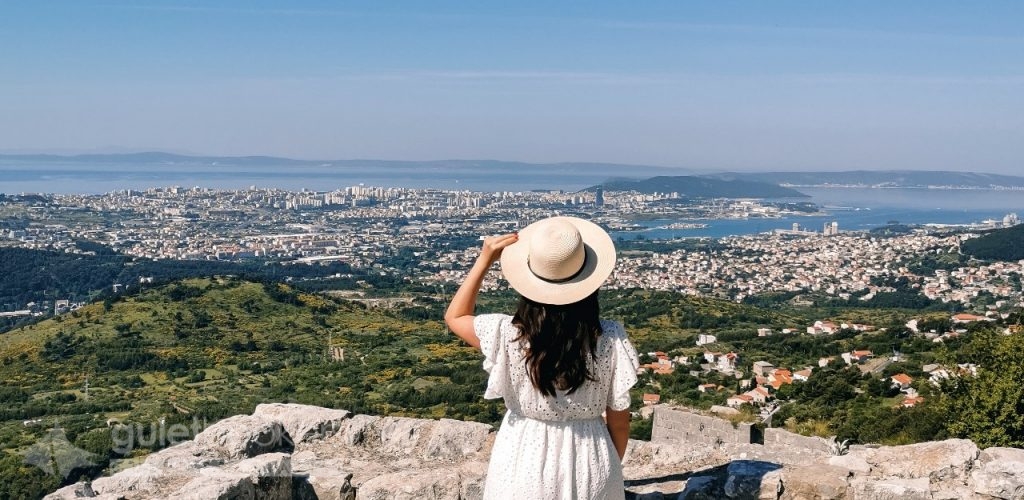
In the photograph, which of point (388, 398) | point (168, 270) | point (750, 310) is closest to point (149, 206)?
point (168, 270)

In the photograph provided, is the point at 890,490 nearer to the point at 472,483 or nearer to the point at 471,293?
the point at 472,483

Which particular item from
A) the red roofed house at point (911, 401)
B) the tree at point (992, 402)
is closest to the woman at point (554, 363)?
the tree at point (992, 402)

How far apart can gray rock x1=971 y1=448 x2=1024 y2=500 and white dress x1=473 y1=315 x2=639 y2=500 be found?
9.80ft

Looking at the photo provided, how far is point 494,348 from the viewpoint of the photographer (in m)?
3.42

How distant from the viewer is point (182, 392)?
2822cm

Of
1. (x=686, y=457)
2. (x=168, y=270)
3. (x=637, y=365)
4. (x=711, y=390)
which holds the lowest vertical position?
(x=168, y=270)

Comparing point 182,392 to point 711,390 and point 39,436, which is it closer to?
point 39,436

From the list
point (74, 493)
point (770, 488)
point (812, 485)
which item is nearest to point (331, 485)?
point (74, 493)

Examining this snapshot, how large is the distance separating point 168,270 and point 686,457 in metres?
84.3

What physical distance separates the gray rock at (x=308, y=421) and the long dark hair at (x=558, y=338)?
3.94 meters

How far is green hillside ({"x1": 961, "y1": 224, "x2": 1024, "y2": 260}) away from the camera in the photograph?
7312 cm

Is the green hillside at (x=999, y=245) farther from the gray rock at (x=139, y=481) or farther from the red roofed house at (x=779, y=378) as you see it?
the gray rock at (x=139, y=481)

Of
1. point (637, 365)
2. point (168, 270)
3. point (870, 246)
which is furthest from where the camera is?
point (870, 246)

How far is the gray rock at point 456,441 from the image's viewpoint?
6.56 metres
